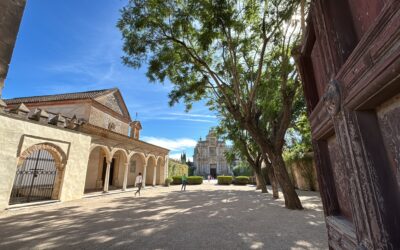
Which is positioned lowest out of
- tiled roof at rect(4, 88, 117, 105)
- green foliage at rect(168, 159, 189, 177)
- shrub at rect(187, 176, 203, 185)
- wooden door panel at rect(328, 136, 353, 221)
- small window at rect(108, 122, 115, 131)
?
shrub at rect(187, 176, 203, 185)

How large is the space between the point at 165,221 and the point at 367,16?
23.4 ft

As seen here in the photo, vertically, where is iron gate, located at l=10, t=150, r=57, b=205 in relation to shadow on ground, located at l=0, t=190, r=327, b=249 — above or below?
above

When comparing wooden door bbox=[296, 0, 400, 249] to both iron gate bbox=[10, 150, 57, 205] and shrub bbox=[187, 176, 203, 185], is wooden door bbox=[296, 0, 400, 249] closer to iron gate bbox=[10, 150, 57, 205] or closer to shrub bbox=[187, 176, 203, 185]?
iron gate bbox=[10, 150, 57, 205]

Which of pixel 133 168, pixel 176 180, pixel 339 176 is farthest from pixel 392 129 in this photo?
pixel 176 180

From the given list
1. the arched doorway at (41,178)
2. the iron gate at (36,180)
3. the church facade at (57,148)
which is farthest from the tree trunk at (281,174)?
the iron gate at (36,180)

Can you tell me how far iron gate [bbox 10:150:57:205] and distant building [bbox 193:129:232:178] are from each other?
3845 centimetres

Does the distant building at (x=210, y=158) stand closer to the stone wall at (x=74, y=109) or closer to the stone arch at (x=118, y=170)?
the stone arch at (x=118, y=170)

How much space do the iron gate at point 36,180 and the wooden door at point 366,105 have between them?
12652mm

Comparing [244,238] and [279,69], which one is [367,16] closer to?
[244,238]

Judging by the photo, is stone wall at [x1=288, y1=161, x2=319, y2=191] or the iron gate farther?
stone wall at [x1=288, y1=161, x2=319, y2=191]

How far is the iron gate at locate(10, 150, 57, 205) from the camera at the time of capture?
383 inches

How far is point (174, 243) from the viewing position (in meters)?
4.48

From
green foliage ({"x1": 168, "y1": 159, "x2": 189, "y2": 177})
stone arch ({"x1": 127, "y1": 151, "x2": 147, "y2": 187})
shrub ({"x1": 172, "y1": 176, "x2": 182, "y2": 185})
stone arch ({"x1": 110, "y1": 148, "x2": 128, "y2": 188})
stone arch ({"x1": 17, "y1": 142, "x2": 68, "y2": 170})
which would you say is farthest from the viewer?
green foliage ({"x1": 168, "y1": 159, "x2": 189, "y2": 177})

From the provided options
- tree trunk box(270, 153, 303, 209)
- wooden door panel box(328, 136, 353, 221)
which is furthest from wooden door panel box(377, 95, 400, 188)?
tree trunk box(270, 153, 303, 209)
